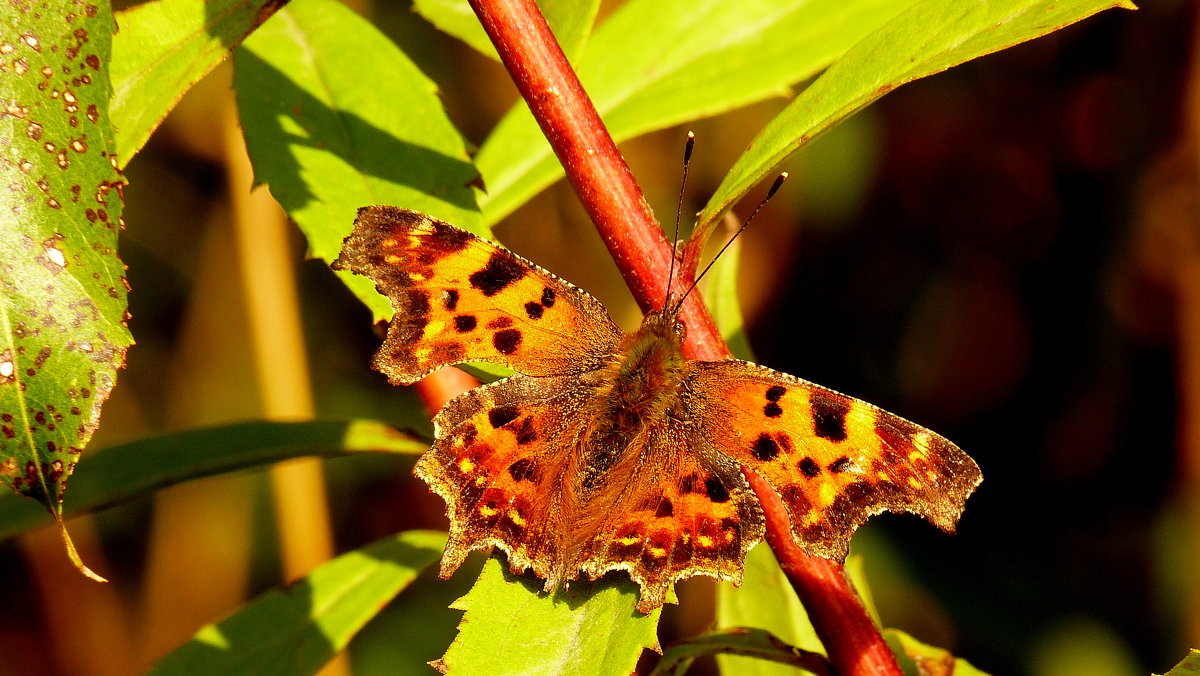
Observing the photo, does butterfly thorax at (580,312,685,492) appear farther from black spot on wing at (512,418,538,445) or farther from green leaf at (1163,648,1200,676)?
green leaf at (1163,648,1200,676)

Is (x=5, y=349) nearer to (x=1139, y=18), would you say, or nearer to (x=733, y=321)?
(x=733, y=321)

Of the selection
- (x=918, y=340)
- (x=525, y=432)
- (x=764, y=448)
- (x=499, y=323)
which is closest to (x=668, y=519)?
(x=764, y=448)

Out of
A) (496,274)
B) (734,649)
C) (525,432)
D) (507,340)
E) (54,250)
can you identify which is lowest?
(734,649)

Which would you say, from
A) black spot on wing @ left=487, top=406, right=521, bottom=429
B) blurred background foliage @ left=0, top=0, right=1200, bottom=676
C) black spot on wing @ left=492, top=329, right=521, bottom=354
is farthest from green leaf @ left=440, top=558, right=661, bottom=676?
blurred background foliage @ left=0, top=0, right=1200, bottom=676

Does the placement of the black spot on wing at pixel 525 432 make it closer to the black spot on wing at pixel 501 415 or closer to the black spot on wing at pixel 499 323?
the black spot on wing at pixel 501 415

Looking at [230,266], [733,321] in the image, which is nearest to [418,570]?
[733,321]

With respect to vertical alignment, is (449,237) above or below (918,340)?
above

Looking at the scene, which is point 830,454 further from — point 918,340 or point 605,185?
point 918,340

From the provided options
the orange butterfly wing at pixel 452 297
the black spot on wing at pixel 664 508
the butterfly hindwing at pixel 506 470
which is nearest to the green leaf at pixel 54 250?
the orange butterfly wing at pixel 452 297
